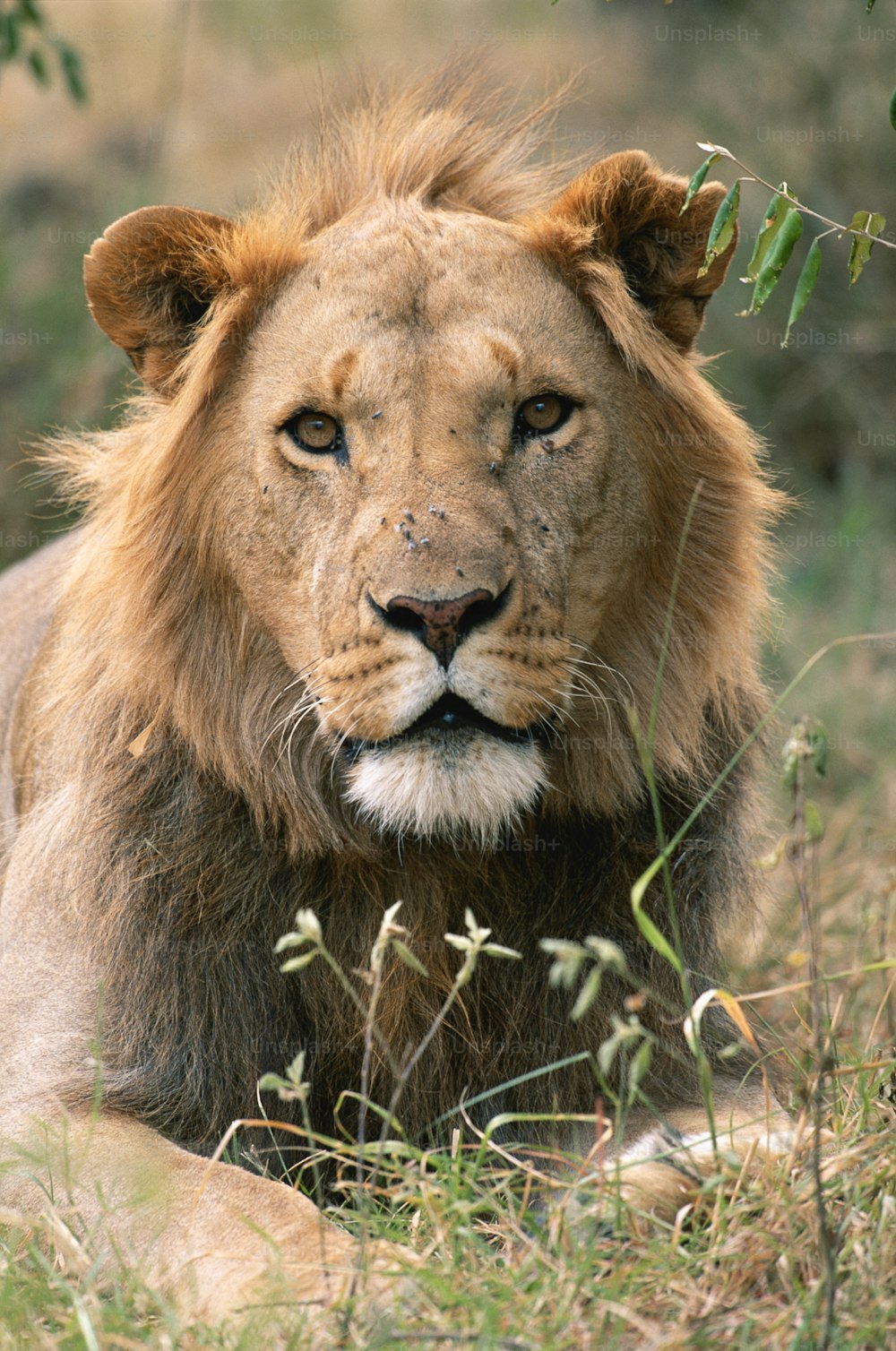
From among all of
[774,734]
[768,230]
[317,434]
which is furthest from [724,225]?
[774,734]

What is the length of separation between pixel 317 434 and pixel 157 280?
0.55 metres

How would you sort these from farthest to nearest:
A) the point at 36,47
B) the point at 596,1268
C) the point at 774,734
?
the point at 36,47 → the point at 774,734 → the point at 596,1268

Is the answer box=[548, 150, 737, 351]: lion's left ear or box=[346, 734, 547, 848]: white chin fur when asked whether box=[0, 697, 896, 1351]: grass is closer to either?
box=[346, 734, 547, 848]: white chin fur

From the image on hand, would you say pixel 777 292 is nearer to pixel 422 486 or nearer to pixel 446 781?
pixel 422 486

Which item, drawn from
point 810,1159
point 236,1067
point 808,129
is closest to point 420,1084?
point 236,1067

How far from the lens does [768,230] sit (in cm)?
316

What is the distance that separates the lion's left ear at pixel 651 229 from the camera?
3.39 m

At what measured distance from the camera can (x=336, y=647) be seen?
3.08 meters

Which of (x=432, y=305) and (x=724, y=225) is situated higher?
(x=724, y=225)

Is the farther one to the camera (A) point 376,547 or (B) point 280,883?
(B) point 280,883

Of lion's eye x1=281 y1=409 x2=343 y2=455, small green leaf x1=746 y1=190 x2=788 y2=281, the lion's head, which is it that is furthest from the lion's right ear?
small green leaf x1=746 y1=190 x2=788 y2=281

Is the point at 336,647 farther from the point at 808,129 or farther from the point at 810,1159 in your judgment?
the point at 808,129

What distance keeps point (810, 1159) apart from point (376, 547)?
54.9 inches

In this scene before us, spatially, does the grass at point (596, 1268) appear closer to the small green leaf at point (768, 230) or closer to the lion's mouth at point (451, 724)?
the lion's mouth at point (451, 724)
